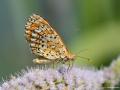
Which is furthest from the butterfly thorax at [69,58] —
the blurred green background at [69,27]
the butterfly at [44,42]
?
the blurred green background at [69,27]

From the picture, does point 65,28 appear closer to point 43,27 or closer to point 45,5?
point 45,5

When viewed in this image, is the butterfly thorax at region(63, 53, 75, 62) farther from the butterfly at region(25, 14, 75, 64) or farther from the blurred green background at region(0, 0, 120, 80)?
the blurred green background at region(0, 0, 120, 80)

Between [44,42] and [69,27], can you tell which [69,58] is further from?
[69,27]

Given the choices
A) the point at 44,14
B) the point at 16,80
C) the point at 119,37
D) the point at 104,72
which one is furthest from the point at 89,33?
the point at 16,80

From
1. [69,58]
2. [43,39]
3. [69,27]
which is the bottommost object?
[69,58]

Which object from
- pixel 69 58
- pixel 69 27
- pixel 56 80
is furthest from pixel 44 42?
pixel 69 27

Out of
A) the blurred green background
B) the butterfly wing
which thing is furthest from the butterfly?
the blurred green background

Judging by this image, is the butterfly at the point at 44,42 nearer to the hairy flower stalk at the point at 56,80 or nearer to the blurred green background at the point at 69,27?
the hairy flower stalk at the point at 56,80
